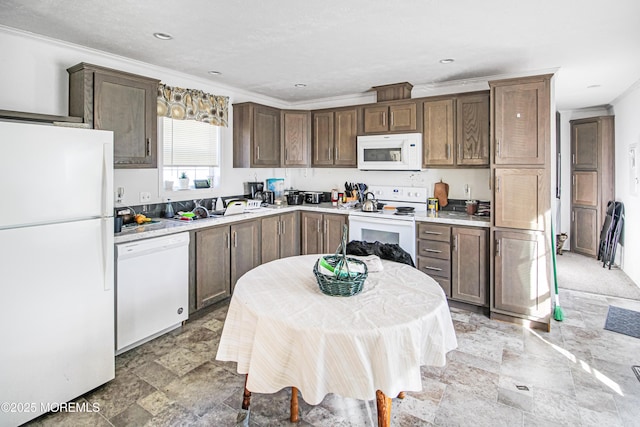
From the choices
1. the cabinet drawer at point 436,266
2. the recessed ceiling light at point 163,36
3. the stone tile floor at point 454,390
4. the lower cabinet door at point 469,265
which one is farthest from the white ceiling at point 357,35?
the stone tile floor at point 454,390

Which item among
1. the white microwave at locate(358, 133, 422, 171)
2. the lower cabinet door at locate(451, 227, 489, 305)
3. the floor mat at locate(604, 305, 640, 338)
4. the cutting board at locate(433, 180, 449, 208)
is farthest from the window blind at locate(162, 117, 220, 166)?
the floor mat at locate(604, 305, 640, 338)

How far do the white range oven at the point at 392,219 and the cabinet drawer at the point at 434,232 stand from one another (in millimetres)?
84

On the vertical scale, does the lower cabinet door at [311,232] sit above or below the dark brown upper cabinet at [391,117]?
below

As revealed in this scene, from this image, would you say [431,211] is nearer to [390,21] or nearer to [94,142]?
[390,21]

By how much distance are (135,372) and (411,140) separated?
3412mm

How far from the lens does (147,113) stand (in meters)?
3.11

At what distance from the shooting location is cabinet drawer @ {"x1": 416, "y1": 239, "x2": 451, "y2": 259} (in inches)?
143

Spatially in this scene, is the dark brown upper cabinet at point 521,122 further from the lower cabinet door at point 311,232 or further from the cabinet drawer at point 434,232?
the lower cabinet door at point 311,232

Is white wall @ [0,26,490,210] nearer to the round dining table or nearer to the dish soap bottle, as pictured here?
the dish soap bottle

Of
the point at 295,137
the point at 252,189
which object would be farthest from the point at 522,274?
the point at 252,189

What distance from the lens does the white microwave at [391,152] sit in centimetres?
402

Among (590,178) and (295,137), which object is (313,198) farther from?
(590,178)

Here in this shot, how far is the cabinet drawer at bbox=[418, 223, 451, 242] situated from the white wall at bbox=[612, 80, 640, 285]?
2.58 m

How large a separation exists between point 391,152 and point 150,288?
2898 millimetres
